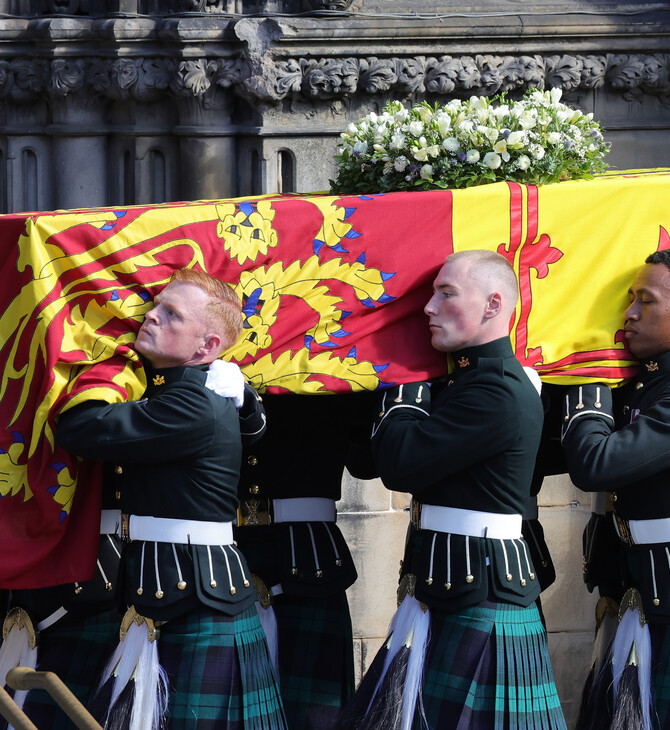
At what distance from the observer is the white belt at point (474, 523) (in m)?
3.90

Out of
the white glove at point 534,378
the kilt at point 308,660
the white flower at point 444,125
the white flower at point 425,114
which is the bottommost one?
the kilt at point 308,660

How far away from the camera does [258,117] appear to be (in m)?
5.76

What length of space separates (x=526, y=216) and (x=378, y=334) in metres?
0.56

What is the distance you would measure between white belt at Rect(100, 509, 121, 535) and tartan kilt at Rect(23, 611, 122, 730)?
10.7 inches

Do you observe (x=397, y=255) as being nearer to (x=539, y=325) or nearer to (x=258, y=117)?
(x=539, y=325)

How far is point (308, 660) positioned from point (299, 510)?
1.55 feet

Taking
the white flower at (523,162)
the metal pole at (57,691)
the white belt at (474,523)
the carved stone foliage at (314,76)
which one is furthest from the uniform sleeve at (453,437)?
the carved stone foliage at (314,76)

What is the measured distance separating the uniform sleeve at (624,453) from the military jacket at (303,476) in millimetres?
779

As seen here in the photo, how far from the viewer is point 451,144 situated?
4258mm

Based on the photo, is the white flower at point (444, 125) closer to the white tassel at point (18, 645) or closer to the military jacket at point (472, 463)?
the military jacket at point (472, 463)

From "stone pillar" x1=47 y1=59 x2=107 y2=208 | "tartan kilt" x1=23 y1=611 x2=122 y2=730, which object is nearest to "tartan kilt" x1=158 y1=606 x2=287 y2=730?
"tartan kilt" x1=23 y1=611 x2=122 y2=730

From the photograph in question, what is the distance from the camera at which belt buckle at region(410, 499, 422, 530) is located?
13.2 feet

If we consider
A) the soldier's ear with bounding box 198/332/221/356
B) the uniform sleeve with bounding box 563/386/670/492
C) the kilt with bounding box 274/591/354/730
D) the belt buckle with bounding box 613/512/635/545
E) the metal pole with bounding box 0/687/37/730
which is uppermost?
the soldier's ear with bounding box 198/332/221/356

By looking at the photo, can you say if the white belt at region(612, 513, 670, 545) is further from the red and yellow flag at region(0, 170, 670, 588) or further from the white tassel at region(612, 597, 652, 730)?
the red and yellow flag at region(0, 170, 670, 588)
